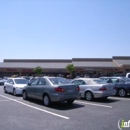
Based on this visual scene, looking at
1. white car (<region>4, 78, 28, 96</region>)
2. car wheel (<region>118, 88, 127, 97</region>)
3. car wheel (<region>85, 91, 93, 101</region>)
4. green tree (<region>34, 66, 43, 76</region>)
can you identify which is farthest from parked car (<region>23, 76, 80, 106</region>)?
green tree (<region>34, 66, 43, 76</region>)

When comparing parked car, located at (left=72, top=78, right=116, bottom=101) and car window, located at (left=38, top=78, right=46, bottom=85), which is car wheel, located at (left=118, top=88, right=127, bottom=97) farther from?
car window, located at (left=38, top=78, right=46, bottom=85)

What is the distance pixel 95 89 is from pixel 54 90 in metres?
3.11

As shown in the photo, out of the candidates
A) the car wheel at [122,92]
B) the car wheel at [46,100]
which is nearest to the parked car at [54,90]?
the car wheel at [46,100]

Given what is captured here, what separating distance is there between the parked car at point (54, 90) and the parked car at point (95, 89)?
164 centimetres

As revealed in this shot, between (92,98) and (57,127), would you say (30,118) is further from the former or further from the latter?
(92,98)

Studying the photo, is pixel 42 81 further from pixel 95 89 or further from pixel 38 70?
pixel 38 70

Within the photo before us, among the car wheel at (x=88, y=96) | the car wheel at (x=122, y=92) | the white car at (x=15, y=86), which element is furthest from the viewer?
the white car at (x=15, y=86)

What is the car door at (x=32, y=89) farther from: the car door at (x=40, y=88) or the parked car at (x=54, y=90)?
the car door at (x=40, y=88)

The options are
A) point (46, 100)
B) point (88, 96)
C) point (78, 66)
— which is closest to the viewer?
point (46, 100)

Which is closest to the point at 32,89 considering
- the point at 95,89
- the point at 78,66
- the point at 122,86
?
the point at 95,89

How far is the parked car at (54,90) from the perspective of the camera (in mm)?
8531

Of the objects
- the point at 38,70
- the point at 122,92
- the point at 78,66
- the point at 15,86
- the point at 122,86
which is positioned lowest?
the point at 122,92

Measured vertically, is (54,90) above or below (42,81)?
below

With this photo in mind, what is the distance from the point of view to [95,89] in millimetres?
10469
